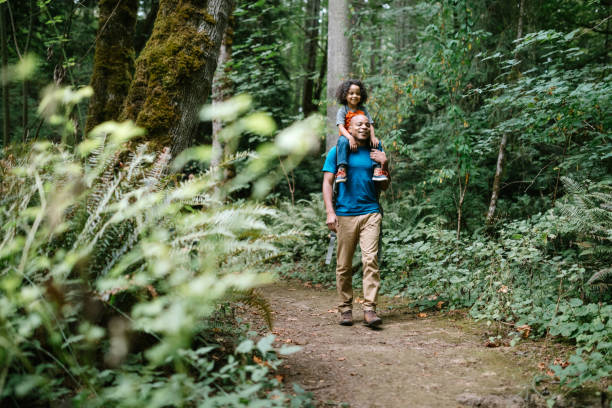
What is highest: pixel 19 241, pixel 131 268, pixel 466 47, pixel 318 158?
pixel 466 47

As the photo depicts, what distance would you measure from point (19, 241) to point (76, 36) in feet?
35.6

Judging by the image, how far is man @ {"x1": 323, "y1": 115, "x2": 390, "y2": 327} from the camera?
4.76 m

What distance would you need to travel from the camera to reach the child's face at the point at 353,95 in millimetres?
5191

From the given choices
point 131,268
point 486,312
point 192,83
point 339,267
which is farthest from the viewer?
point 339,267

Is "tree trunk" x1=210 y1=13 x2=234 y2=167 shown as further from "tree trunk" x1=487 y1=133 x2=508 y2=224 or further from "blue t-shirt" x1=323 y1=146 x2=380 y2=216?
"tree trunk" x1=487 y1=133 x2=508 y2=224

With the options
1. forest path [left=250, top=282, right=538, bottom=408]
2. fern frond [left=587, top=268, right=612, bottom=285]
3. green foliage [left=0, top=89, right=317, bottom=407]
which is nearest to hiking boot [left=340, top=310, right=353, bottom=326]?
forest path [left=250, top=282, right=538, bottom=408]

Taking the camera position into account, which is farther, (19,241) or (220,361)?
(220,361)

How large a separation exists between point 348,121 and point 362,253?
168cm

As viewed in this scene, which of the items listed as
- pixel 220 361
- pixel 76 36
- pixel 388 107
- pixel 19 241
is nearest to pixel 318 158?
pixel 388 107

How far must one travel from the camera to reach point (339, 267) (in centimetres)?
499

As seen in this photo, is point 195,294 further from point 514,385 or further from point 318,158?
point 318,158

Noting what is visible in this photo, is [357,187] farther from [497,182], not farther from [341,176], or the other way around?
[497,182]

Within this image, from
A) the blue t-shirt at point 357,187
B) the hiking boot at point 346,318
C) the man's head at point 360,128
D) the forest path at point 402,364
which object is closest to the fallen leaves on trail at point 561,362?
the forest path at point 402,364

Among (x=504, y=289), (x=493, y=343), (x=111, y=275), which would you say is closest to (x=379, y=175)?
(x=504, y=289)
